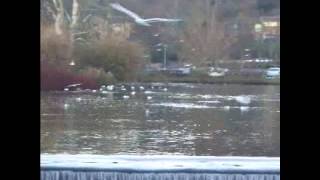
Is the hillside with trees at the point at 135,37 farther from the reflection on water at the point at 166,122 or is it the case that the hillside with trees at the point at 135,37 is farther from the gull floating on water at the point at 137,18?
the reflection on water at the point at 166,122

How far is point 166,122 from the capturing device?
3.31m

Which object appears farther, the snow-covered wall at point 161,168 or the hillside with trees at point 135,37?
the hillside with trees at point 135,37

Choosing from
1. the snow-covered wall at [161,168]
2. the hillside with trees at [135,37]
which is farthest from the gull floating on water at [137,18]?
the snow-covered wall at [161,168]

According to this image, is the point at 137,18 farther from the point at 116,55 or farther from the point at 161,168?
the point at 161,168

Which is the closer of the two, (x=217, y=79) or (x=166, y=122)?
(x=217, y=79)

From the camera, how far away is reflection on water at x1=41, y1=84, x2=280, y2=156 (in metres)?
3.20

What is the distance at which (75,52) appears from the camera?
3.26 meters

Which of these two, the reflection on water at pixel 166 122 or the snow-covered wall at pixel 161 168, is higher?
the reflection on water at pixel 166 122

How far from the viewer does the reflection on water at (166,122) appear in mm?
3201

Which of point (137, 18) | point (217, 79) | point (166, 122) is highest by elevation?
point (137, 18)

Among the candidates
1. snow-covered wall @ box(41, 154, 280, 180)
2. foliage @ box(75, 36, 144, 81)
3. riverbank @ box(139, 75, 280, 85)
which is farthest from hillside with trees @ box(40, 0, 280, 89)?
snow-covered wall @ box(41, 154, 280, 180)

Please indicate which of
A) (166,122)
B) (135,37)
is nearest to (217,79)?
(166,122)

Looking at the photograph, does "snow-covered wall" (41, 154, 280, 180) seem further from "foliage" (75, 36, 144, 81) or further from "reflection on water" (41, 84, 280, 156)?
"foliage" (75, 36, 144, 81)
